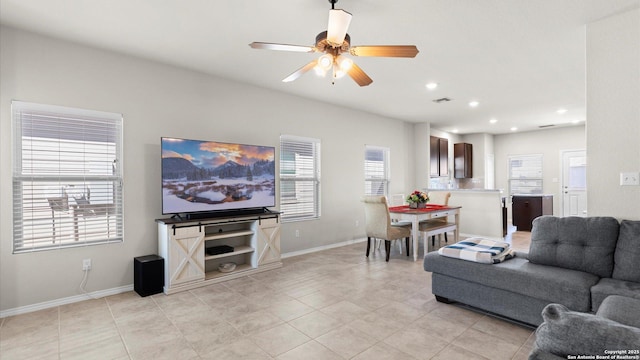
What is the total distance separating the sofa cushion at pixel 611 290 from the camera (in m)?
2.11

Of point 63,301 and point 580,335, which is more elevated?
point 580,335

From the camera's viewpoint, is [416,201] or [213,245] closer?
[213,245]

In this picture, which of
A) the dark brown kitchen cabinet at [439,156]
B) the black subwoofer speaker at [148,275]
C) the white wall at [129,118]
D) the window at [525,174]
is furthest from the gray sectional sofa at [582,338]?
the window at [525,174]

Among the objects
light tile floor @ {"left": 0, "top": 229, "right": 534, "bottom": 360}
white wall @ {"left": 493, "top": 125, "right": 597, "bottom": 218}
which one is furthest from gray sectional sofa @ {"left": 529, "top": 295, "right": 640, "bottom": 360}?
white wall @ {"left": 493, "top": 125, "right": 597, "bottom": 218}

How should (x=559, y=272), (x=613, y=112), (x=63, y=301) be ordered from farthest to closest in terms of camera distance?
(x=63, y=301) < (x=613, y=112) < (x=559, y=272)

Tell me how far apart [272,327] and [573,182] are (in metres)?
9.41

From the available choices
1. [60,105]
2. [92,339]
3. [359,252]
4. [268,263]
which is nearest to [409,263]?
[359,252]

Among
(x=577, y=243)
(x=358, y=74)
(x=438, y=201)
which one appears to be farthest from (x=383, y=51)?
(x=438, y=201)

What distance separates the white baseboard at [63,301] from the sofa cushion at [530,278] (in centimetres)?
352

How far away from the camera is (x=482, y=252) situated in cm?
293

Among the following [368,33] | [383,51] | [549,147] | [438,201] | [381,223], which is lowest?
[381,223]

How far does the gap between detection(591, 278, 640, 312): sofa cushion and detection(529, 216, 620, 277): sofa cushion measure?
0.20 metres

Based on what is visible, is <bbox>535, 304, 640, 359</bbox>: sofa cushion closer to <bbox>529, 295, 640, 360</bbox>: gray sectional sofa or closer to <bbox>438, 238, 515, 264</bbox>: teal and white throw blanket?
<bbox>529, 295, 640, 360</bbox>: gray sectional sofa

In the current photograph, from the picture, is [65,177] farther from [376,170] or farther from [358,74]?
[376,170]
